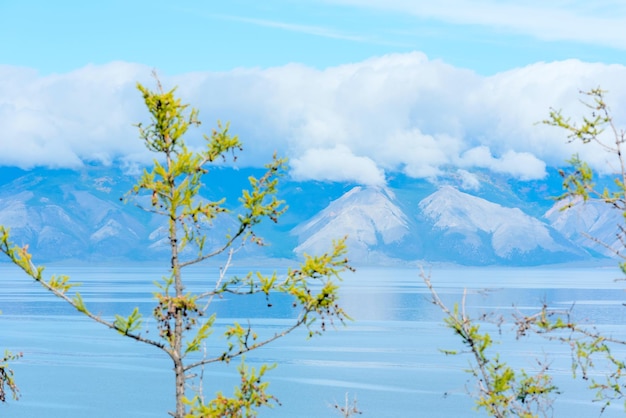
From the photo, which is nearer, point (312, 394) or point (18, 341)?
point (312, 394)

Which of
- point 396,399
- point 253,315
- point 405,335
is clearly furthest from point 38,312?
point 396,399

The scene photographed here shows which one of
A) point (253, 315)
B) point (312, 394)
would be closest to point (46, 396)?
point (312, 394)

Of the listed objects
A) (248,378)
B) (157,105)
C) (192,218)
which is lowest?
(248,378)

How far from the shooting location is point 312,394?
283ft

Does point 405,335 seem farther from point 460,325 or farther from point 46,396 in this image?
point 460,325

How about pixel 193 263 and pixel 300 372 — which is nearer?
pixel 193 263

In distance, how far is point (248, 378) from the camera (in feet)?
48.3

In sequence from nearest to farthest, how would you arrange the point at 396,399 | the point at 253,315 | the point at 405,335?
the point at 396,399 → the point at 405,335 → the point at 253,315

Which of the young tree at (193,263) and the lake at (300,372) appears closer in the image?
the young tree at (193,263)

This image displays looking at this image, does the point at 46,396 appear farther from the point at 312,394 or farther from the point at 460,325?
the point at 460,325

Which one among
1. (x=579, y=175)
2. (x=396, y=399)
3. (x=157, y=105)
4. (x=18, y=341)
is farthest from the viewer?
(x=18, y=341)

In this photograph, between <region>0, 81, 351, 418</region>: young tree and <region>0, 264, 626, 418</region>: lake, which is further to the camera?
<region>0, 264, 626, 418</region>: lake

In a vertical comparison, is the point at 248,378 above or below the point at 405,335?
below

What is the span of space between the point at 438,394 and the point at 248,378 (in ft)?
239
